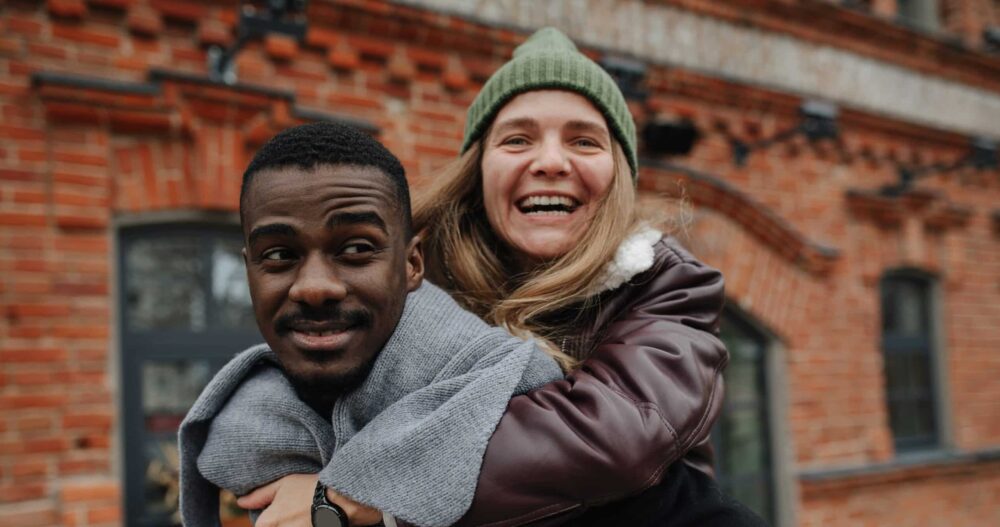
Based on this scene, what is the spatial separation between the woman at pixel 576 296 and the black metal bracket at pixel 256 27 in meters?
1.64

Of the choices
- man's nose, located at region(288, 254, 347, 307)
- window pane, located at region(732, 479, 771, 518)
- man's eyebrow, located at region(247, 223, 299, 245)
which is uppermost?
man's eyebrow, located at region(247, 223, 299, 245)

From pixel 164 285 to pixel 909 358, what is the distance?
18.4 ft

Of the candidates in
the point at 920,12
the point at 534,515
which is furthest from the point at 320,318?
the point at 920,12

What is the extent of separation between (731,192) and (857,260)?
53.4 inches

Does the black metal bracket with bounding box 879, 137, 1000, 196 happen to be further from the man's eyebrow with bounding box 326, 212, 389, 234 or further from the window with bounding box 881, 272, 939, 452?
the man's eyebrow with bounding box 326, 212, 389, 234

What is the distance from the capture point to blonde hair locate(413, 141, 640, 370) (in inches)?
63.2

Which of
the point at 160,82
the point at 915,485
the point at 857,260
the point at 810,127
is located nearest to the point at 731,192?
the point at 810,127

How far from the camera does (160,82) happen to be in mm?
3207

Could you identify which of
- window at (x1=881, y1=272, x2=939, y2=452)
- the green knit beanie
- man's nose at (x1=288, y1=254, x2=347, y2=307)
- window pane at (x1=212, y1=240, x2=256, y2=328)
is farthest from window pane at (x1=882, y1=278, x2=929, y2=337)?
man's nose at (x1=288, y1=254, x2=347, y2=307)

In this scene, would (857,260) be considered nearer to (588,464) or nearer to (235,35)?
(235,35)

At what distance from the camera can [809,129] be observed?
16.9 ft

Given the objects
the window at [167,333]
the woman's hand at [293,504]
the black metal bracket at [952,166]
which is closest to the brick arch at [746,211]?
the black metal bracket at [952,166]

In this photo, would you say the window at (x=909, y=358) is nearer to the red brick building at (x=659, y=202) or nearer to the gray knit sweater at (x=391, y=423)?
the red brick building at (x=659, y=202)

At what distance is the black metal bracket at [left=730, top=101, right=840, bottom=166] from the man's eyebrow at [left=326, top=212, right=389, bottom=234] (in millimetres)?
4263
